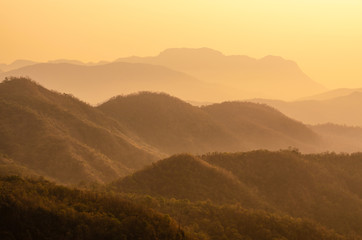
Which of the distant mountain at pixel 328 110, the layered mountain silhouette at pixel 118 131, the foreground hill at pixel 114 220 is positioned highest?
the distant mountain at pixel 328 110

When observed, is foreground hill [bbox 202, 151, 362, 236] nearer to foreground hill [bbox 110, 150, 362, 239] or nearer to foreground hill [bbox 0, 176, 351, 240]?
foreground hill [bbox 110, 150, 362, 239]

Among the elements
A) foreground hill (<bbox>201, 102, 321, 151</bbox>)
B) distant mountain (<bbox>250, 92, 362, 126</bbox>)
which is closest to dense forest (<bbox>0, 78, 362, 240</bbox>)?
foreground hill (<bbox>201, 102, 321, 151</bbox>)

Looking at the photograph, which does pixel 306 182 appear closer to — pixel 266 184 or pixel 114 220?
pixel 266 184

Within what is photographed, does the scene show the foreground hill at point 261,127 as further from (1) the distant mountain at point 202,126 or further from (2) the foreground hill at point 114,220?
(2) the foreground hill at point 114,220

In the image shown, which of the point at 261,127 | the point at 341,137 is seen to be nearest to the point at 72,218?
the point at 261,127

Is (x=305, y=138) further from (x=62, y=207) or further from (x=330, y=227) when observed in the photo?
(x=62, y=207)

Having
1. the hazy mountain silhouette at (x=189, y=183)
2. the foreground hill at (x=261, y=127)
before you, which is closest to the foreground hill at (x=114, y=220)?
the hazy mountain silhouette at (x=189, y=183)
